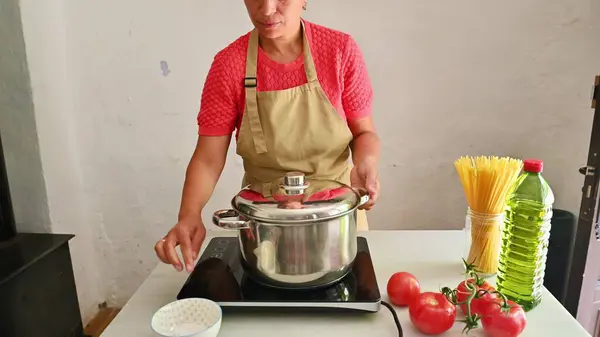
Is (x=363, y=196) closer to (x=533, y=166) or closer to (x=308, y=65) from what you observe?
(x=533, y=166)

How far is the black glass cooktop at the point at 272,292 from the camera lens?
0.76m

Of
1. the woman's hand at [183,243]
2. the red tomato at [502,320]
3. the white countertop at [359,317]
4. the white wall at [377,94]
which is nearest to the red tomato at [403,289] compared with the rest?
the white countertop at [359,317]

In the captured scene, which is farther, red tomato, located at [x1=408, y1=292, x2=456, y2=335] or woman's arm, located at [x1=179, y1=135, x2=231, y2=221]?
woman's arm, located at [x1=179, y1=135, x2=231, y2=221]

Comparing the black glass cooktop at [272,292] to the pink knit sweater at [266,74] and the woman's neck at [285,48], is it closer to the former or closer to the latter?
the pink knit sweater at [266,74]

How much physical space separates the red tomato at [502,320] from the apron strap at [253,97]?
59 cm

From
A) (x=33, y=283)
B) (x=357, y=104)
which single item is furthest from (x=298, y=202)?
(x=33, y=283)

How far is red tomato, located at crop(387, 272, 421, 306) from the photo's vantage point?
0.80m

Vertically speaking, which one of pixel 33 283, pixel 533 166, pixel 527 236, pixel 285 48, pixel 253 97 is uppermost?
pixel 285 48

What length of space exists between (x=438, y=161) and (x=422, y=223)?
26cm

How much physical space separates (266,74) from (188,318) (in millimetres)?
563

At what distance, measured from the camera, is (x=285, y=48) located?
3.54 feet

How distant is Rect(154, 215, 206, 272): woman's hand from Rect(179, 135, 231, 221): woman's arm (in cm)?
5

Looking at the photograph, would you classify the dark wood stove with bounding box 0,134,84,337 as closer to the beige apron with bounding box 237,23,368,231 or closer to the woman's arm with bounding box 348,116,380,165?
the beige apron with bounding box 237,23,368,231

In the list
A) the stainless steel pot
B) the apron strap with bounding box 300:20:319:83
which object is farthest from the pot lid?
the apron strap with bounding box 300:20:319:83
